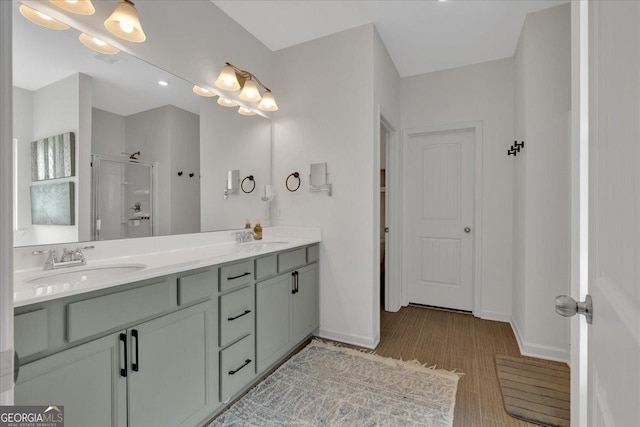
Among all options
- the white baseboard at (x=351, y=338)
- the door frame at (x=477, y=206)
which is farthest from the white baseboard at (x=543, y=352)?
the white baseboard at (x=351, y=338)

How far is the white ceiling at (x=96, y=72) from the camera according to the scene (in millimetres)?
1318

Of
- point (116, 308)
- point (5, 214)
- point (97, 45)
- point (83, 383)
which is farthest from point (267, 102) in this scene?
point (5, 214)

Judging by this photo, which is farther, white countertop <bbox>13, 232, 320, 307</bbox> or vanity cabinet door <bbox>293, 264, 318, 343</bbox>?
vanity cabinet door <bbox>293, 264, 318, 343</bbox>

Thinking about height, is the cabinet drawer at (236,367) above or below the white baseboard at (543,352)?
above

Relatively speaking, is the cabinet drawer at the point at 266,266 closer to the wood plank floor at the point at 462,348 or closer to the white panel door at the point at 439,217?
the wood plank floor at the point at 462,348

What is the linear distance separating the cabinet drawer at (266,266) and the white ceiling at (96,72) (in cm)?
119

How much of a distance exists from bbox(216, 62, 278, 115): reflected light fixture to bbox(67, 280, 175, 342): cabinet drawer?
1596mm

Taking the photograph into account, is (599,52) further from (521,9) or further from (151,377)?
(521,9)

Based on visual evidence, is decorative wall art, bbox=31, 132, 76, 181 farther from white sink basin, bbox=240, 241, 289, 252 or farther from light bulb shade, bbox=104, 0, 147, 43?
white sink basin, bbox=240, 241, 289, 252

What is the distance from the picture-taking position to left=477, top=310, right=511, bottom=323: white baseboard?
3.05m

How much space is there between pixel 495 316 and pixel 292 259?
2292 millimetres

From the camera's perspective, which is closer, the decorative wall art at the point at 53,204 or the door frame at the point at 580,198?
the door frame at the point at 580,198

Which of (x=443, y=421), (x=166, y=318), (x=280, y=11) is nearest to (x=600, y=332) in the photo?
(x=443, y=421)

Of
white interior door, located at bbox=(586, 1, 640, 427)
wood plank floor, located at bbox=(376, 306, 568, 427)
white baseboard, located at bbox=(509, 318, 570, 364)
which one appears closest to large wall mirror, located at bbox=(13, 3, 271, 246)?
wood plank floor, located at bbox=(376, 306, 568, 427)
